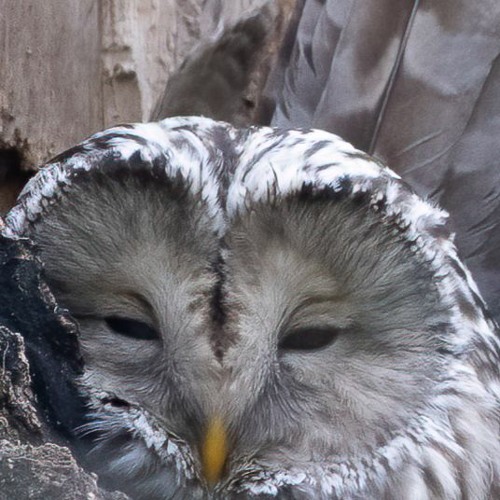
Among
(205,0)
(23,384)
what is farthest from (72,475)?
(205,0)

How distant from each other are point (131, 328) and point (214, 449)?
0.69ft

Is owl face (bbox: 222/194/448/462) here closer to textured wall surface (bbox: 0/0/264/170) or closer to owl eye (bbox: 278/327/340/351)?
owl eye (bbox: 278/327/340/351)

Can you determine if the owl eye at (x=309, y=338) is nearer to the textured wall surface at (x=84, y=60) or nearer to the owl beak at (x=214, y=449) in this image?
the owl beak at (x=214, y=449)

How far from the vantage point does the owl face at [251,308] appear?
185 centimetres

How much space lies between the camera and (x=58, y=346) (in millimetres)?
1679

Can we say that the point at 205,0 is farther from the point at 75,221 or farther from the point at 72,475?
the point at 72,475

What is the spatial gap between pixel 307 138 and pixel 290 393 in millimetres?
386

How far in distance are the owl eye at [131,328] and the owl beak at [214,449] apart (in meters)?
0.15

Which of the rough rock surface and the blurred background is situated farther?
the blurred background

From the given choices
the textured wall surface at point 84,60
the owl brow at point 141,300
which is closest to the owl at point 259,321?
the owl brow at point 141,300

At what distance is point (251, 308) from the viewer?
1853 millimetres

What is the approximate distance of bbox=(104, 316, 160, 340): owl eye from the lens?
193 cm

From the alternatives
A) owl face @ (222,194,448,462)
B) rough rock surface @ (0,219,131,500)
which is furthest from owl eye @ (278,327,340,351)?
rough rock surface @ (0,219,131,500)

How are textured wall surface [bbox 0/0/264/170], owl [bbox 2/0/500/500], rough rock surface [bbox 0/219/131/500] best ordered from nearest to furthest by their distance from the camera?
rough rock surface [bbox 0/219/131/500], owl [bbox 2/0/500/500], textured wall surface [bbox 0/0/264/170]
